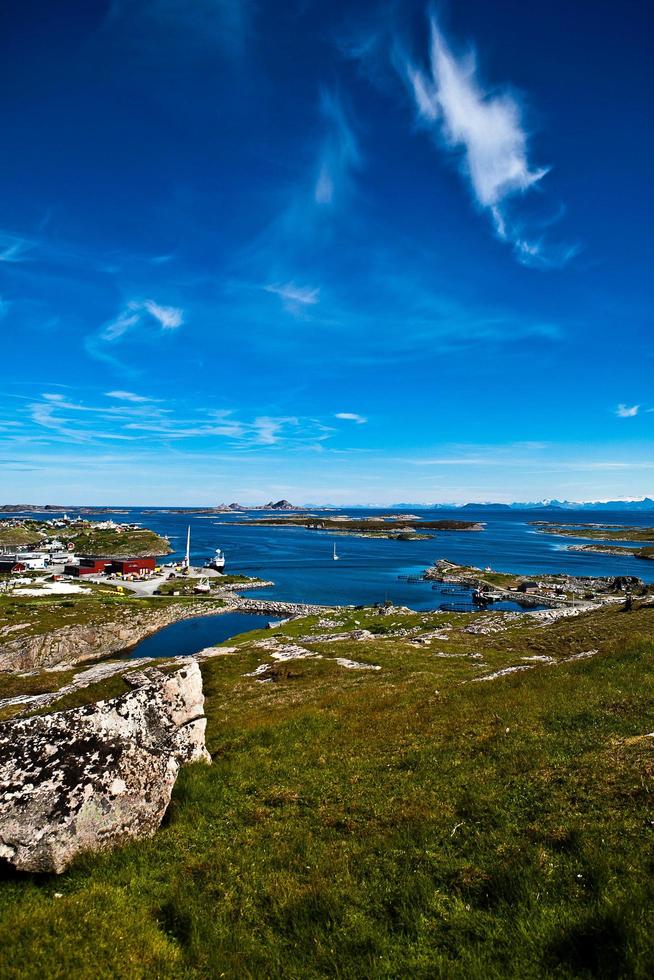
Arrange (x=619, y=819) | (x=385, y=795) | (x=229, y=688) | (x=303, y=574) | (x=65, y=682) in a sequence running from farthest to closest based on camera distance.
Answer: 1. (x=303, y=574)
2. (x=65, y=682)
3. (x=229, y=688)
4. (x=385, y=795)
5. (x=619, y=819)

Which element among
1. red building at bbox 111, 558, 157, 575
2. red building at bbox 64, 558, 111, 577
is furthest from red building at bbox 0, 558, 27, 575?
red building at bbox 111, 558, 157, 575

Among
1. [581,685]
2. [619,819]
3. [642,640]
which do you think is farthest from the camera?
[642,640]

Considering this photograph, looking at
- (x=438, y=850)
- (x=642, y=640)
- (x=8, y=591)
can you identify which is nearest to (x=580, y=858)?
(x=438, y=850)

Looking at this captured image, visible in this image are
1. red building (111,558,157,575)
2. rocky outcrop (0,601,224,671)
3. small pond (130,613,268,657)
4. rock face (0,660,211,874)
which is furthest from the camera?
red building (111,558,157,575)

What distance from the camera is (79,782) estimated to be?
36.4 ft

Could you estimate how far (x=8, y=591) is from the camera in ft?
328

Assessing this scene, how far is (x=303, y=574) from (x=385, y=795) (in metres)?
137

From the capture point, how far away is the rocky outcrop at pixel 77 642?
61.4 meters

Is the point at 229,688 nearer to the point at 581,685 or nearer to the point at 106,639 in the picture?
the point at 581,685

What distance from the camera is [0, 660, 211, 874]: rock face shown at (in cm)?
1002

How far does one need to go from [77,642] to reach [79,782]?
221 feet

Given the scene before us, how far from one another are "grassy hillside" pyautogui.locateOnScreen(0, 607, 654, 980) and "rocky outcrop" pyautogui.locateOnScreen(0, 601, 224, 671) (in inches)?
2278

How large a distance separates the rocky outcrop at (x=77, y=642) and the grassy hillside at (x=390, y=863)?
5787 centimetres

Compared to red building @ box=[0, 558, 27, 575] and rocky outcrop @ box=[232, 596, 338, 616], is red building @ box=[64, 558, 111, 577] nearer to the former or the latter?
red building @ box=[0, 558, 27, 575]
